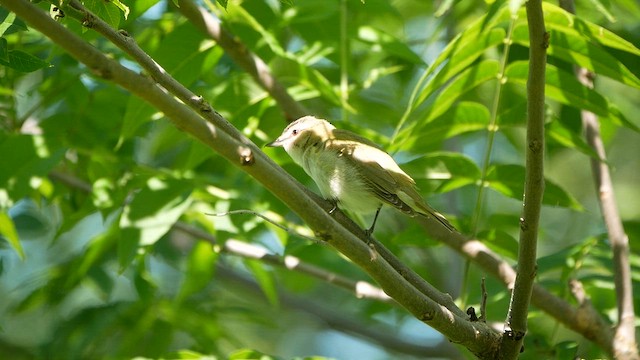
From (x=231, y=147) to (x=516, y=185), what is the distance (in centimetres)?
220

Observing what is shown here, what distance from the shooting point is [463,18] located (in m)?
6.70

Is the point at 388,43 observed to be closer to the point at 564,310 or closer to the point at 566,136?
the point at 566,136

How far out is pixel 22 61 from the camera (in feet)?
9.84

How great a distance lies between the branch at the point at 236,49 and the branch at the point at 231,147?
5.99 ft

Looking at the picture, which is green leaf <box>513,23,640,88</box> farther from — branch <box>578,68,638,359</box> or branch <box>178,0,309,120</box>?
branch <box>178,0,309,120</box>

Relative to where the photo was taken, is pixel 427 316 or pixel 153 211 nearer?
pixel 427 316

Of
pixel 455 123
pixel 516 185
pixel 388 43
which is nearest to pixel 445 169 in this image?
pixel 455 123

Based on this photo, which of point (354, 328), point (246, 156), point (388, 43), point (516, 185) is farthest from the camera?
point (354, 328)

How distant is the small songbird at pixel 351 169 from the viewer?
4164 millimetres

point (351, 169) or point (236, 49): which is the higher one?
point (236, 49)

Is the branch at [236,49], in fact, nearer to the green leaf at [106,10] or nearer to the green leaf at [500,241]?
the green leaf at [500,241]

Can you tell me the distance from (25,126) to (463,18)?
329 centimetres

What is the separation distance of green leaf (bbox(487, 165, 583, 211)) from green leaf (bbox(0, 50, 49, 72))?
222 cm

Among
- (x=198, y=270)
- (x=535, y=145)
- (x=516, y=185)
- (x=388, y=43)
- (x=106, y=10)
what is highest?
(x=388, y=43)
